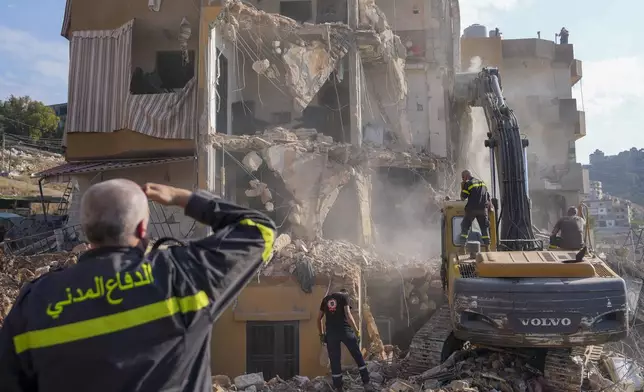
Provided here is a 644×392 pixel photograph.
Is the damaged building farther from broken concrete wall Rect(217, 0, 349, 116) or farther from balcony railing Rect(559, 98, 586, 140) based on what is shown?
balcony railing Rect(559, 98, 586, 140)

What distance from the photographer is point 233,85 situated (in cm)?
1789

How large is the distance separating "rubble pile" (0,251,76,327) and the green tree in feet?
83.1

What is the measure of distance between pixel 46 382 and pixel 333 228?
1585cm

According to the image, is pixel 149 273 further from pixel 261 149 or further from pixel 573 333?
pixel 261 149

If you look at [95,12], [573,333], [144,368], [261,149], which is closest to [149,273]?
[144,368]

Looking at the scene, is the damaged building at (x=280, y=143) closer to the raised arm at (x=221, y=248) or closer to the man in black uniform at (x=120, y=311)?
the raised arm at (x=221, y=248)

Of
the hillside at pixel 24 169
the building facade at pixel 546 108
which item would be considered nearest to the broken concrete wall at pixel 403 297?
the building facade at pixel 546 108

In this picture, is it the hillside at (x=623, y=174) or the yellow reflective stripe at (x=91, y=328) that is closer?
the yellow reflective stripe at (x=91, y=328)

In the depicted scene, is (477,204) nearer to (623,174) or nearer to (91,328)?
(91,328)

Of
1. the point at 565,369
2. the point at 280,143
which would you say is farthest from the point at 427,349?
the point at 280,143

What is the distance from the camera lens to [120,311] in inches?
70.2

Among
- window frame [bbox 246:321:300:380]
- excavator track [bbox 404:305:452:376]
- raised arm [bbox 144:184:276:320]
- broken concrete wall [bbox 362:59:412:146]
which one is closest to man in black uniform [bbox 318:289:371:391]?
excavator track [bbox 404:305:452:376]

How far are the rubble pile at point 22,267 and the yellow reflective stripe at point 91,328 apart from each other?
456 inches

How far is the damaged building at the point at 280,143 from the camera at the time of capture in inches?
534
